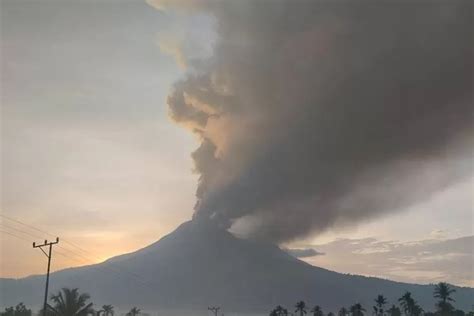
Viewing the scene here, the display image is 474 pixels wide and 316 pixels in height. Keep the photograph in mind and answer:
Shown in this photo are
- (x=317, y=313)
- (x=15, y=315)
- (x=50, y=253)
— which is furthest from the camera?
(x=317, y=313)

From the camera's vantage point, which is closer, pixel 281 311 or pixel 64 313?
pixel 64 313

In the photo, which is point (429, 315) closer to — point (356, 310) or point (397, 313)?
point (397, 313)

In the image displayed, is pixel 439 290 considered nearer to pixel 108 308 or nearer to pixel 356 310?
pixel 356 310

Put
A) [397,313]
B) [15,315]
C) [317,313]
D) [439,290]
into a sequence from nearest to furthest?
1. [15,315]
2. [439,290]
3. [397,313]
4. [317,313]

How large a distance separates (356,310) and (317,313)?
18616 mm

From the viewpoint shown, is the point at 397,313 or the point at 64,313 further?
the point at 397,313

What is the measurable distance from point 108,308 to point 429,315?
87851 mm

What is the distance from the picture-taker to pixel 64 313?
6056cm

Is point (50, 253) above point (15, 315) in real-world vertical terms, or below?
above

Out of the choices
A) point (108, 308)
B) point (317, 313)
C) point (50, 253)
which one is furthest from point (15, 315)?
point (317, 313)

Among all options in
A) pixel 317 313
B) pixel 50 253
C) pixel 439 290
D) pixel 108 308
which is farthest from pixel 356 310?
pixel 50 253

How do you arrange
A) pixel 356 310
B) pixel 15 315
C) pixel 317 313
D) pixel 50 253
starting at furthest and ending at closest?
pixel 317 313, pixel 356 310, pixel 15 315, pixel 50 253

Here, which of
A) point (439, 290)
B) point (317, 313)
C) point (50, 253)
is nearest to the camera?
point (50, 253)

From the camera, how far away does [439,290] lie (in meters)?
134
